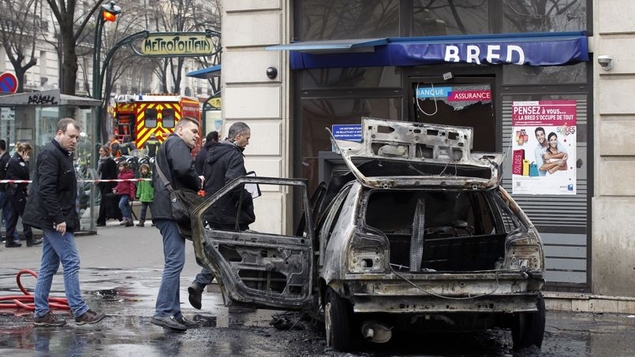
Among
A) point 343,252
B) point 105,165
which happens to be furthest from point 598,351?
point 105,165

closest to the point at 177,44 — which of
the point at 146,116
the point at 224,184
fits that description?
the point at 224,184

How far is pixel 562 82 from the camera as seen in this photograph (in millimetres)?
12305

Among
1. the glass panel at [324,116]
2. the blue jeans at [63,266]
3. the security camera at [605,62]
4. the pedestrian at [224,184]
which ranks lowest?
the blue jeans at [63,266]

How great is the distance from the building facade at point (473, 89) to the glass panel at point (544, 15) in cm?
1

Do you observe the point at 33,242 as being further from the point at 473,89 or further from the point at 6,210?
the point at 473,89

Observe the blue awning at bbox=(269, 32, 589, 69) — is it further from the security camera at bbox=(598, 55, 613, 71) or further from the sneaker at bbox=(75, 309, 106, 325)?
the sneaker at bbox=(75, 309, 106, 325)

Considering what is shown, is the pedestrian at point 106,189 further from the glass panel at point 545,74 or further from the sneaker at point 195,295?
the sneaker at point 195,295

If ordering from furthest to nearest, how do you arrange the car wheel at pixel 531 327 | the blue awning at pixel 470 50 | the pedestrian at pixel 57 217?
the blue awning at pixel 470 50 < the pedestrian at pixel 57 217 < the car wheel at pixel 531 327

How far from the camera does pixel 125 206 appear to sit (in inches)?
914

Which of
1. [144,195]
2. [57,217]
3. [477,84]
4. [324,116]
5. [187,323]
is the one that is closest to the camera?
[57,217]

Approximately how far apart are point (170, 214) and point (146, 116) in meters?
29.9

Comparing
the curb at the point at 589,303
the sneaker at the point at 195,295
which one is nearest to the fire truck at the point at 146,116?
the curb at the point at 589,303

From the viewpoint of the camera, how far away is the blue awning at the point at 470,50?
12102 millimetres

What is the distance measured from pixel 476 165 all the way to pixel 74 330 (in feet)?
12.9
